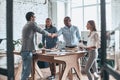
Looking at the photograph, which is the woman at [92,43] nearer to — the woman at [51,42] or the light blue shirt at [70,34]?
the light blue shirt at [70,34]

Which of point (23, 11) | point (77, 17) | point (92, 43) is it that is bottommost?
point (92, 43)

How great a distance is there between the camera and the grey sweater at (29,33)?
4379 mm

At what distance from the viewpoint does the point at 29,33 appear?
441 centimetres

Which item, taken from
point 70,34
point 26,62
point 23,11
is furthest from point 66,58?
point 23,11

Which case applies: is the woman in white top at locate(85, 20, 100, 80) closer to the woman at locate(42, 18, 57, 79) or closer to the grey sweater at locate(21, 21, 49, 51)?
the grey sweater at locate(21, 21, 49, 51)

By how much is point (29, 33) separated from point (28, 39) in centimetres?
12

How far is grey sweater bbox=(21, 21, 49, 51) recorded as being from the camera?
4379 mm

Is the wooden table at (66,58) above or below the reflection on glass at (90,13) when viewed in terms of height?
below

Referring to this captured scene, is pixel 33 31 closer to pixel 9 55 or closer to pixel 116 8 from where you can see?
pixel 9 55

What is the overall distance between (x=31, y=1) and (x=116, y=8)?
9.35 ft

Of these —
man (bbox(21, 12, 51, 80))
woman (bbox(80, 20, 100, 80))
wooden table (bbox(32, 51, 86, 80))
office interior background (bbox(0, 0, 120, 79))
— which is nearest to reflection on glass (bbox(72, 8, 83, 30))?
office interior background (bbox(0, 0, 120, 79))

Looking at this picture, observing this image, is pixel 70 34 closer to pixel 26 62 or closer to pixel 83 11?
pixel 26 62

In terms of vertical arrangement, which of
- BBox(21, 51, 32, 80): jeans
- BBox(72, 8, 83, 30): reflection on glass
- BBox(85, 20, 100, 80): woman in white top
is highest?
BBox(72, 8, 83, 30): reflection on glass

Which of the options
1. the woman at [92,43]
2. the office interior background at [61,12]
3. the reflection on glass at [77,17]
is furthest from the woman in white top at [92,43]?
the reflection on glass at [77,17]
